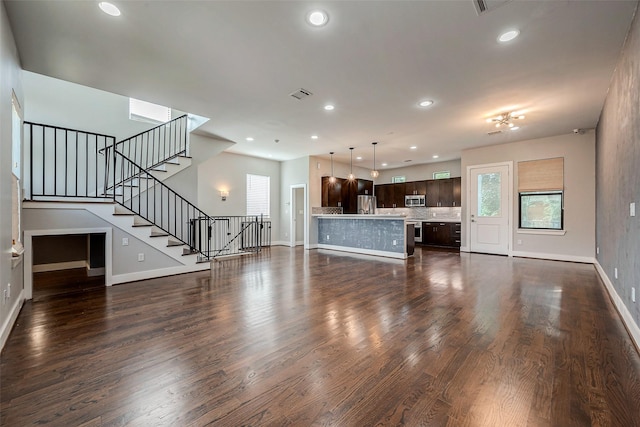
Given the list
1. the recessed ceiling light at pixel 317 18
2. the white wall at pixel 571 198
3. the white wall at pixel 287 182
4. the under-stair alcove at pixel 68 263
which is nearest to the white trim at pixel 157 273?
the under-stair alcove at pixel 68 263

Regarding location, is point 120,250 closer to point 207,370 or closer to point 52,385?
point 52,385

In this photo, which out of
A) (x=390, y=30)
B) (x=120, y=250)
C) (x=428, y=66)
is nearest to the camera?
(x=390, y=30)

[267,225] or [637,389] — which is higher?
[267,225]

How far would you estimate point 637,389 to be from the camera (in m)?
1.75

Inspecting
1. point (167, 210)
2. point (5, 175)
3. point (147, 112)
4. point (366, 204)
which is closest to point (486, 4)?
point (5, 175)

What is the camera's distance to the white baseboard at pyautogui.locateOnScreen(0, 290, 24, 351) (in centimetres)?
230

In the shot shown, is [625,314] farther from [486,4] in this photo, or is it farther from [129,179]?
[129,179]

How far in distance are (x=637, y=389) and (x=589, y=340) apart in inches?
29.3

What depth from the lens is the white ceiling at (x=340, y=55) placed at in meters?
2.49

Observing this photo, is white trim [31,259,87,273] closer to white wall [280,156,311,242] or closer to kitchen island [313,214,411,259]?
white wall [280,156,311,242]

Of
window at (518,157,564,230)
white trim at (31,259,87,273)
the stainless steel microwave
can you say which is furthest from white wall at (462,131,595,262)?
white trim at (31,259,87,273)

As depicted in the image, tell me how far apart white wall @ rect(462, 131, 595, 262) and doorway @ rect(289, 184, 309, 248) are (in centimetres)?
611

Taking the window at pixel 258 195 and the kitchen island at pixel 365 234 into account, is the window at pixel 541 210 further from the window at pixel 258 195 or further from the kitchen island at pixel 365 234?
A: the window at pixel 258 195

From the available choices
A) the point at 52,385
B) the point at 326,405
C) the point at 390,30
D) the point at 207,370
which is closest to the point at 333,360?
the point at 326,405
